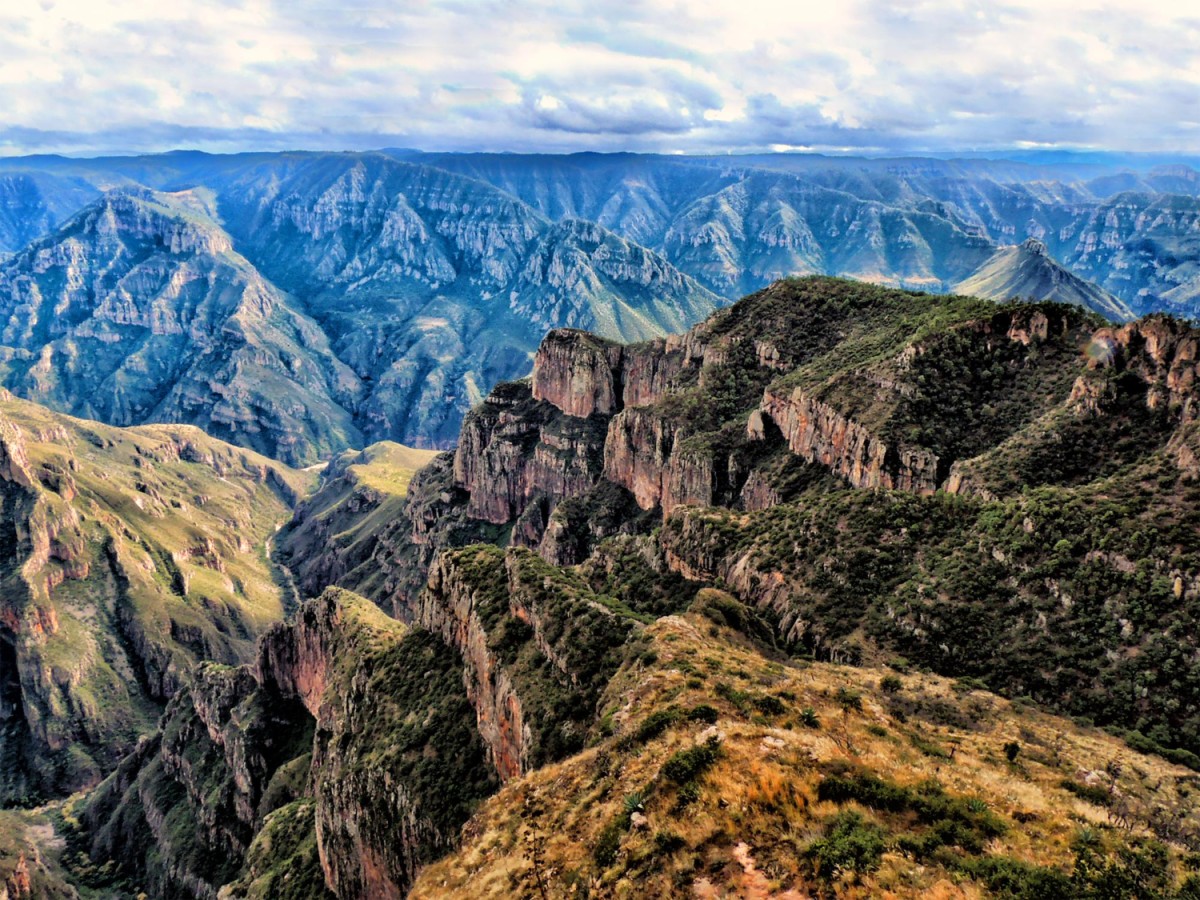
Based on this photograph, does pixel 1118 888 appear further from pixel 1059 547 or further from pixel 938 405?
pixel 938 405

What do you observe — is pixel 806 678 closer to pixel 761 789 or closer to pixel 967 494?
pixel 761 789

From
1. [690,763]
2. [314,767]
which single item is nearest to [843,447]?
[314,767]

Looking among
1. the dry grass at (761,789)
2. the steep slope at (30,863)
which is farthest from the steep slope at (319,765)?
the dry grass at (761,789)

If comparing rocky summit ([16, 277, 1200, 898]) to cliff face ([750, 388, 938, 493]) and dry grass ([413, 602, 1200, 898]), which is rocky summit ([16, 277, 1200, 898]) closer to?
dry grass ([413, 602, 1200, 898])

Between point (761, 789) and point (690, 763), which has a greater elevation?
point (761, 789)

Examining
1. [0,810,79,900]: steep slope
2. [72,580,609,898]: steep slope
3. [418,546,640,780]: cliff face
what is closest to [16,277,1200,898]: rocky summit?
[418,546,640,780]: cliff face

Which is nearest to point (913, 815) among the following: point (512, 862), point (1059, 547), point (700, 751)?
point (700, 751)

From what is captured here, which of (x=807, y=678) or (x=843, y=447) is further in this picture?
(x=843, y=447)

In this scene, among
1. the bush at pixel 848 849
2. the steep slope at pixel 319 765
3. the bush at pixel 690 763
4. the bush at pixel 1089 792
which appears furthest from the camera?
the steep slope at pixel 319 765

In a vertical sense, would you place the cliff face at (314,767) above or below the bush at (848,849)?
below

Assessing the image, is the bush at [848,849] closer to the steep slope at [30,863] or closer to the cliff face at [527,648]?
the cliff face at [527,648]
